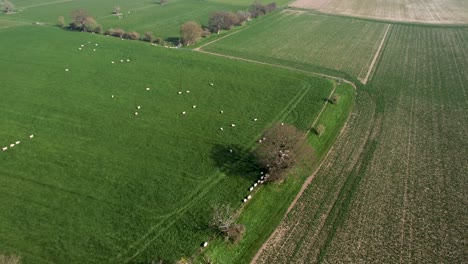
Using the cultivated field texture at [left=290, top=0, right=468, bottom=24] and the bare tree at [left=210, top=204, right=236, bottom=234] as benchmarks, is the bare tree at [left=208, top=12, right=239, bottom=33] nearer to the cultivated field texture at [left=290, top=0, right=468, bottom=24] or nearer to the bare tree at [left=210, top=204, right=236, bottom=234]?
the cultivated field texture at [left=290, top=0, right=468, bottom=24]

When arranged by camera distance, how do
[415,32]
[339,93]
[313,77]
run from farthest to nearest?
[415,32], [313,77], [339,93]

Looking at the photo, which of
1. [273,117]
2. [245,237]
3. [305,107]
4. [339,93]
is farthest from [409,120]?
[245,237]

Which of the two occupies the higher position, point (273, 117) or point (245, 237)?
point (273, 117)

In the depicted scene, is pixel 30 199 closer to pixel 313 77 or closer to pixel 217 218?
pixel 217 218

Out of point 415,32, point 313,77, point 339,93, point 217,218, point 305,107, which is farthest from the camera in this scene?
point 415,32

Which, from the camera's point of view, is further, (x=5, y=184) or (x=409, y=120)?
(x=409, y=120)

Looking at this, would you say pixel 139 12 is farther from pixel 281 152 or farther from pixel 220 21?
pixel 281 152

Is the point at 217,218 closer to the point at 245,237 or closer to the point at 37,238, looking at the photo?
the point at 245,237

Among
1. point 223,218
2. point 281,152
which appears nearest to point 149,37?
point 281,152

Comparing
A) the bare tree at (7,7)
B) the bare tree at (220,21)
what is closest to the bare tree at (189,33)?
the bare tree at (220,21)
